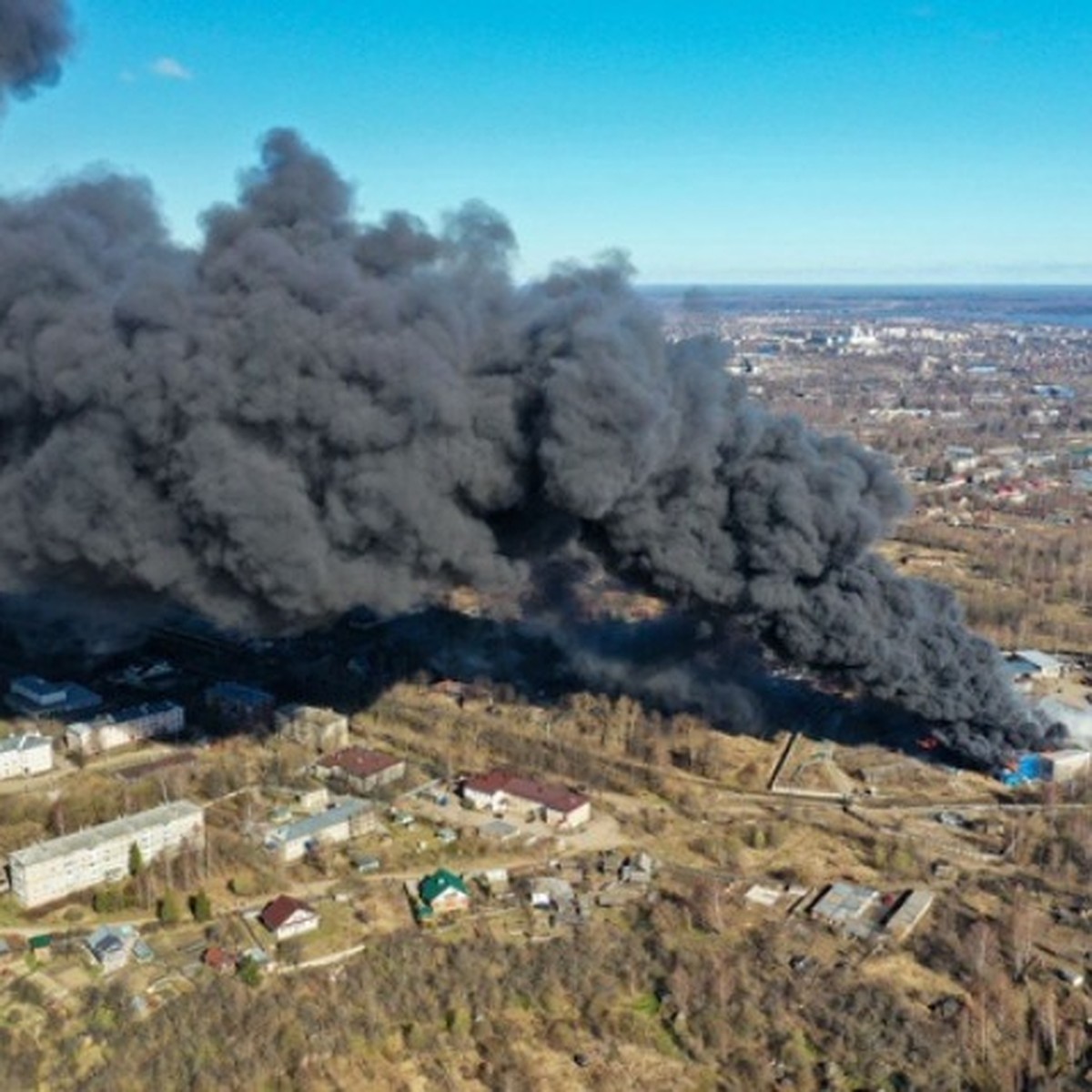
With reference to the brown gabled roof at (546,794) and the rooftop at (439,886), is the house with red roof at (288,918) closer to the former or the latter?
the rooftop at (439,886)

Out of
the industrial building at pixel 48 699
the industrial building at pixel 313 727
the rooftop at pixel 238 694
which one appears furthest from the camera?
the rooftop at pixel 238 694

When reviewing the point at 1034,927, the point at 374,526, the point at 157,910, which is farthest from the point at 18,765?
the point at 1034,927

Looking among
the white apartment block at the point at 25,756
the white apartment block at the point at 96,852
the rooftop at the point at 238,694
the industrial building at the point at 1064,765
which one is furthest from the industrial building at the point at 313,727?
the industrial building at the point at 1064,765

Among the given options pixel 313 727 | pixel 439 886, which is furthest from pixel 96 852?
pixel 313 727

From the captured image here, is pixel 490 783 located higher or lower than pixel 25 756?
lower

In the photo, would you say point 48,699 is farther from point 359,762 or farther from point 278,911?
point 278,911

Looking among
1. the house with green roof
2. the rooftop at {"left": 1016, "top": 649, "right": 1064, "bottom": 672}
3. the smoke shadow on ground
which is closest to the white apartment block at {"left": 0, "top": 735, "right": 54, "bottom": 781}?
the smoke shadow on ground
